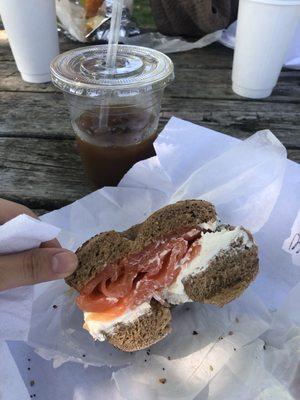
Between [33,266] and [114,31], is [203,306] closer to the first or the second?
[33,266]

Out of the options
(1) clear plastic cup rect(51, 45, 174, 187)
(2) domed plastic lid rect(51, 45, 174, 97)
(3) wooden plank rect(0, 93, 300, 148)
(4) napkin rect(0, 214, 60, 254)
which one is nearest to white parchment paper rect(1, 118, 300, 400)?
(1) clear plastic cup rect(51, 45, 174, 187)

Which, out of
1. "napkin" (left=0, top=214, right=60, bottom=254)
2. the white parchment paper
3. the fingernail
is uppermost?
"napkin" (left=0, top=214, right=60, bottom=254)

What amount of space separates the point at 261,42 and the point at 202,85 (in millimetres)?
370

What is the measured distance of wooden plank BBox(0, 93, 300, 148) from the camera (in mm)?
1635

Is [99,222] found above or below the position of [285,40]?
below

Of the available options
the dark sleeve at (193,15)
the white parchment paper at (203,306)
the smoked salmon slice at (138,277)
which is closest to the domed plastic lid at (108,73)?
the white parchment paper at (203,306)

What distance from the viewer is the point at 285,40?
1.71 metres

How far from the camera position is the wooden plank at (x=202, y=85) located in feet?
6.25

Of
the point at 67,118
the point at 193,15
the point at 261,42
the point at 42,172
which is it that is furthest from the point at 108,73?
the point at 193,15

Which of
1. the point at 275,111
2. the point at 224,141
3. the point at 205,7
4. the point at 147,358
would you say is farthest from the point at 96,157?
the point at 205,7

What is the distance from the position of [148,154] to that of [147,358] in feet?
2.10

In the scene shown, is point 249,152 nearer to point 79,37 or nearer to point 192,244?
point 192,244

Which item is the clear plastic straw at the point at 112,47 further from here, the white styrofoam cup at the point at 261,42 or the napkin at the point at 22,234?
the white styrofoam cup at the point at 261,42

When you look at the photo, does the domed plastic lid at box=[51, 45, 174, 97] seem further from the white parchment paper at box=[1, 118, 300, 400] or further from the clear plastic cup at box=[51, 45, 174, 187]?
the white parchment paper at box=[1, 118, 300, 400]
